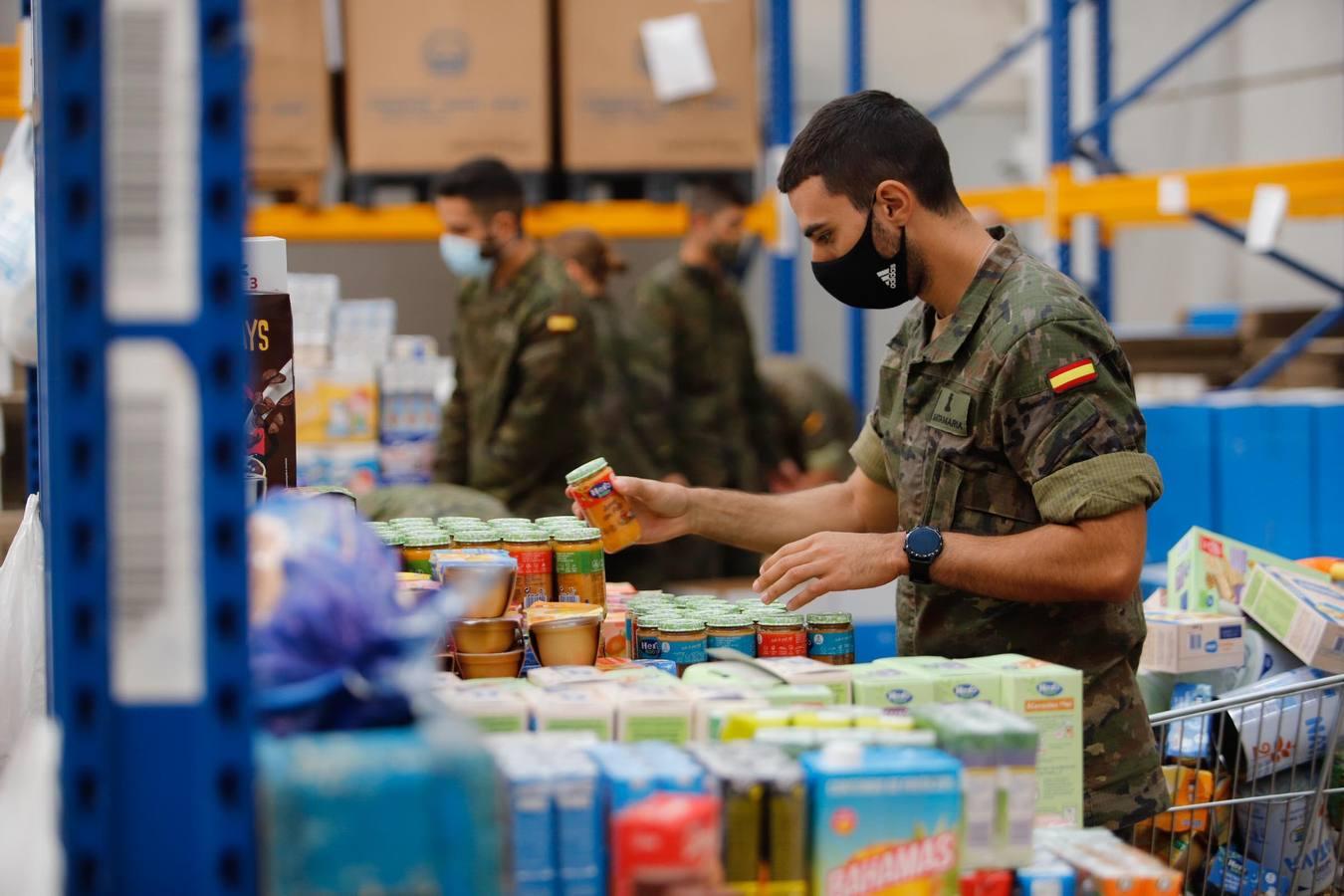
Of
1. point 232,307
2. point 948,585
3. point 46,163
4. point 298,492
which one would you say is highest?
point 46,163

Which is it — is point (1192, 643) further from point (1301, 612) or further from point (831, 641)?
point (831, 641)

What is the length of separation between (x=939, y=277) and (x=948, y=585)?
1.81ft

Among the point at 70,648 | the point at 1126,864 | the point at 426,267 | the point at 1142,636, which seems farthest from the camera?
the point at 426,267

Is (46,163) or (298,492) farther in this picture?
(298,492)

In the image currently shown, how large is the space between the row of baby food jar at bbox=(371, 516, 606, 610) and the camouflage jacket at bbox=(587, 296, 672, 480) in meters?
4.34

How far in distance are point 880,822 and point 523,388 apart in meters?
4.57

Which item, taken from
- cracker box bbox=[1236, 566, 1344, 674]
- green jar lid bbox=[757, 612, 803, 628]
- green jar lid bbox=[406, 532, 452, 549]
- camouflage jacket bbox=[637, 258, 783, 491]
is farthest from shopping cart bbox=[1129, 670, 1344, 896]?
camouflage jacket bbox=[637, 258, 783, 491]

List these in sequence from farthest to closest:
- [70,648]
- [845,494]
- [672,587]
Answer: [672,587] < [845,494] < [70,648]

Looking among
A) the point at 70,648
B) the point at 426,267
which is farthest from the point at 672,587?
the point at 70,648

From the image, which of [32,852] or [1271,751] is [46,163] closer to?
[32,852]

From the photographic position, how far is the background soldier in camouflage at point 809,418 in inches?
339

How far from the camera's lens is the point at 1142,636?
2801 mm

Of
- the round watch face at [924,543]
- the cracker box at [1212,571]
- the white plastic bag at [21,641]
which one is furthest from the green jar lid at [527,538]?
the cracker box at [1212,571]

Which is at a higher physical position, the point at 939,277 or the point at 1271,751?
the point at 939,277
